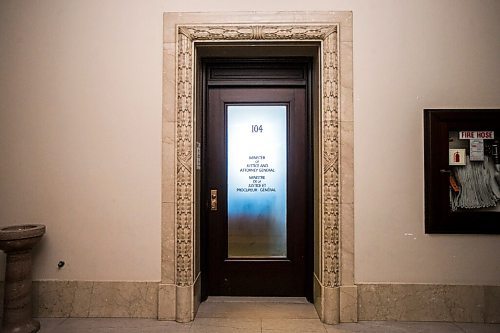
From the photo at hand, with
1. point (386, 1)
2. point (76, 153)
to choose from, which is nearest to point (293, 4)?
point (386, 1)

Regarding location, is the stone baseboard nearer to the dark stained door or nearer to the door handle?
the dark stained door

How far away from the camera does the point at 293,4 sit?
2967 millimetres

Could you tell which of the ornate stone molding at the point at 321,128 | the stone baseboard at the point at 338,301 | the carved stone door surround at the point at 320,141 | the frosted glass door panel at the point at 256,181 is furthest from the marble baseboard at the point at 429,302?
the frosted glass door panel at the point at 256,181

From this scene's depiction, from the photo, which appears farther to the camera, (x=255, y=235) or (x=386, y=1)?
(x=255, y=235)

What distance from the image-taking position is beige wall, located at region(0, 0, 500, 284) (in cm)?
290

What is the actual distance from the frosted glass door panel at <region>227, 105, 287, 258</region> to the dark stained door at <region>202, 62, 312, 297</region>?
0.03ft

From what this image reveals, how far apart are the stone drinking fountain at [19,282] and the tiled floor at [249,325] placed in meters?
0.18

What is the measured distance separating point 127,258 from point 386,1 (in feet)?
10.4

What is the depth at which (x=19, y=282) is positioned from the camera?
8.73ft

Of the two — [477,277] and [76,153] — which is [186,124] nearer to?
[76,153]

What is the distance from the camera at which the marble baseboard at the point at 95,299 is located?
2.94 meters

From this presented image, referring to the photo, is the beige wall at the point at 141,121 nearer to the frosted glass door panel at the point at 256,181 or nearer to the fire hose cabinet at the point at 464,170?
the fire hose cabinet at the point at 464,170

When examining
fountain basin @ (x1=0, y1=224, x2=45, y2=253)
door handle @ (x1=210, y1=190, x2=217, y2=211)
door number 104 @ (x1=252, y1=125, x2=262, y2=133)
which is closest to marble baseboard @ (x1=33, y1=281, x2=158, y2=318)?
fountain basin @ (x1=0, y1=224, x2=45, y2=253)

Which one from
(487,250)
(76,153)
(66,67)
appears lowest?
(487,250)
